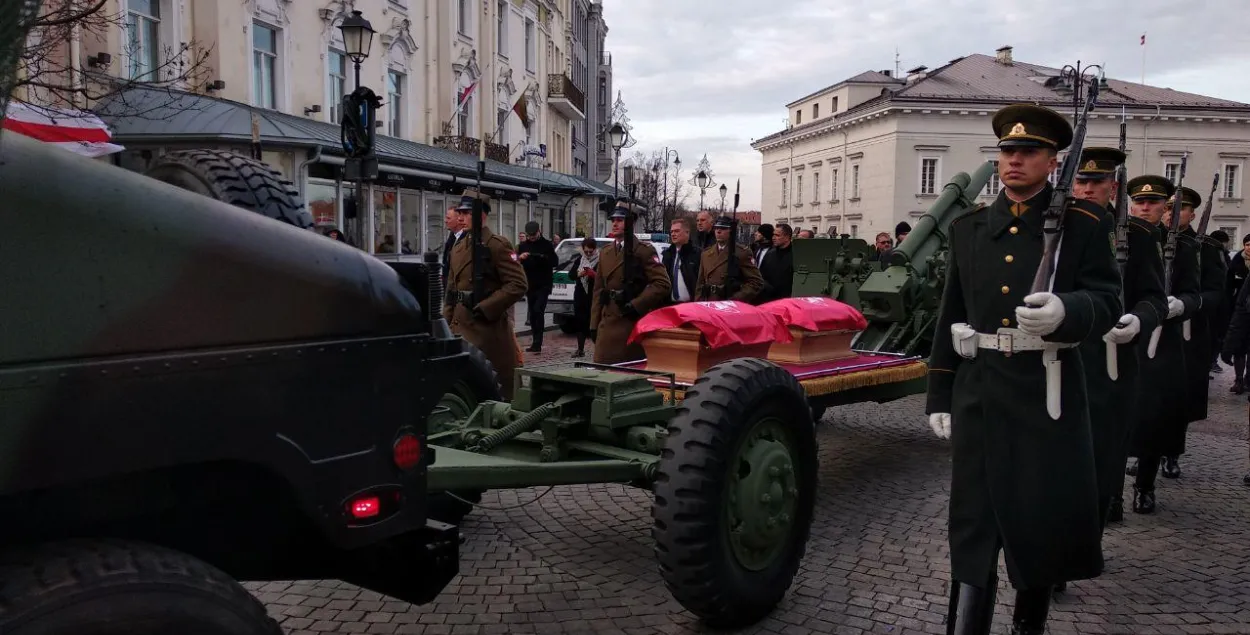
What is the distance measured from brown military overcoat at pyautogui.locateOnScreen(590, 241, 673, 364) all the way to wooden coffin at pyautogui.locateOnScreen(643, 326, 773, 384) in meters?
1.94

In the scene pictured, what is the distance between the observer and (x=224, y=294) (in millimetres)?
1949

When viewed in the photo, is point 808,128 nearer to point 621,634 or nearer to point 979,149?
point 979,149

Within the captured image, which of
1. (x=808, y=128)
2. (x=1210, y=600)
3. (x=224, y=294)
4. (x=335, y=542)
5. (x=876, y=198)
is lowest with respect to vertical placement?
(x=1210, y=600)

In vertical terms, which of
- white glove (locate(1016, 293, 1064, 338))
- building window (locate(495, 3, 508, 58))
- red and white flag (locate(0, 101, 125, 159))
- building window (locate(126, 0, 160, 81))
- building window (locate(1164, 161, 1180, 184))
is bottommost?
white glove (locate(1016, 293, 1064, 338))

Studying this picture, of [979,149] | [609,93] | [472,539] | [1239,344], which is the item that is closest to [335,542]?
[472,539]

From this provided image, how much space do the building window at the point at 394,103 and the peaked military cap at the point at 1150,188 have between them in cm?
2190

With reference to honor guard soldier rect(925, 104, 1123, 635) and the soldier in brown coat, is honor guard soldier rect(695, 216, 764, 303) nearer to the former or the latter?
the soldier in brown coat

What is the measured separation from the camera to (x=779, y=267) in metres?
11.0

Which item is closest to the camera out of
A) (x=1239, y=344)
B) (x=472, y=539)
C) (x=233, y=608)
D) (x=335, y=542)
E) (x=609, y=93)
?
(x=233, y=608)

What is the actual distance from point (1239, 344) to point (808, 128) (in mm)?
49191

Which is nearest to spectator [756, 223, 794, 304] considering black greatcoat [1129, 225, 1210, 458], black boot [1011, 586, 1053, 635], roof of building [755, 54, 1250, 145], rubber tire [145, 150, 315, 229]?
black greatcoat [1129, 225, 1210, 458]

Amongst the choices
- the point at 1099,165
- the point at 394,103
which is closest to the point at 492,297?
the point at 1099,165

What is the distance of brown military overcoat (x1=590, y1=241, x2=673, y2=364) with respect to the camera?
24.2ft

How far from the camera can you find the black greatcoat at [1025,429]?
122 inches
